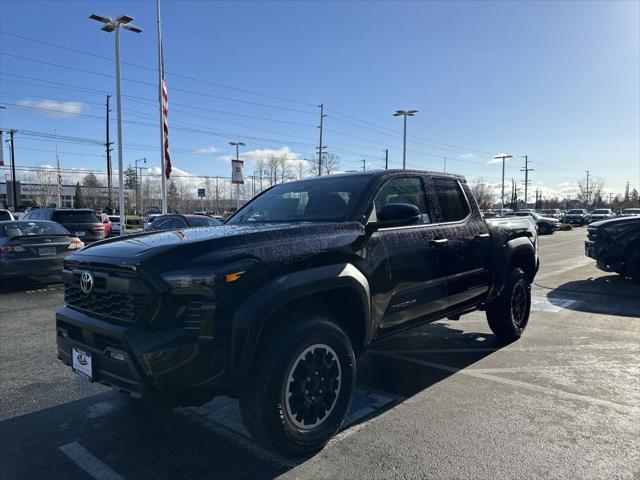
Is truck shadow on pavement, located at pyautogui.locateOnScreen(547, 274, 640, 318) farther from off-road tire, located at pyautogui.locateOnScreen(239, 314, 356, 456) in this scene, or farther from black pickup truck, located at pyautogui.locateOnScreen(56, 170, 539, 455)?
off-road tire, located at pyautogui.locateOnScreen(239, 314, 356, 456)

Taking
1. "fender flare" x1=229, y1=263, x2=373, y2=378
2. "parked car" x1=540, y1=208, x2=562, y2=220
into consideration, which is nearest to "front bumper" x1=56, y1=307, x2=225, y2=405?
"fender flare" x1=229, y1=263, x2=373, y2=378

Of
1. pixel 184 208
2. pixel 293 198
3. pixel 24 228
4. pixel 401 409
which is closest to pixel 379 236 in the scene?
pixel 293 198

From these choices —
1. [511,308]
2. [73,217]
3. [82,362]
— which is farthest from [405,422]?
[73,217]

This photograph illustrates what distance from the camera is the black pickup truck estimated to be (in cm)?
268

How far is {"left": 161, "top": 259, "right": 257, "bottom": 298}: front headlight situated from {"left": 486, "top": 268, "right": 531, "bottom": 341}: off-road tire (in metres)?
3.73

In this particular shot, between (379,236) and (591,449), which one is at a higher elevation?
(379,236)

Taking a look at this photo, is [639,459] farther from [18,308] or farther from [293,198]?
[18,308]

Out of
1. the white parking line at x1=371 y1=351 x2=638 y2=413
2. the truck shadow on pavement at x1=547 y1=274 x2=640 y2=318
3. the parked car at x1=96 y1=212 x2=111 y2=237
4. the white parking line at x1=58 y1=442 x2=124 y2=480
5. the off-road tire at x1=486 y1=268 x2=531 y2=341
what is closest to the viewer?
the white parking line at x1=58 y1=442 x2=124 y2=480

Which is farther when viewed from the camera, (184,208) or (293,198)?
(184,208)

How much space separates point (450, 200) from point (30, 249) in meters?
8.57

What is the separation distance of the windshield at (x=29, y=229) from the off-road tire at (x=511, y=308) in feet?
29.1

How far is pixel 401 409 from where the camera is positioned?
3820mm

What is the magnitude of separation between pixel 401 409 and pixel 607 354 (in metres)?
3.01

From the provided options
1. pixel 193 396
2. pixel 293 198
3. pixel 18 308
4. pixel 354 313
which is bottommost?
pixel 18 308
